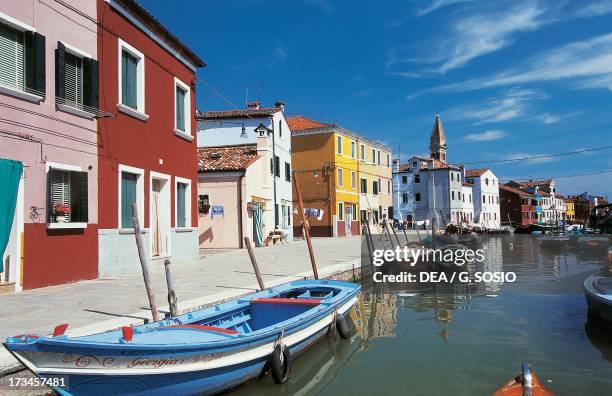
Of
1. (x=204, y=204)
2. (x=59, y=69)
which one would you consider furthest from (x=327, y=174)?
(x=59, y=69)

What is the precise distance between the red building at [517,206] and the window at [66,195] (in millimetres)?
76739

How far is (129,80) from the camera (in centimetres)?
1373

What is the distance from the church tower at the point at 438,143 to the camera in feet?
272

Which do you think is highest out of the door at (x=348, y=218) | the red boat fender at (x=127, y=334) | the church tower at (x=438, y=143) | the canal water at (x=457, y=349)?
the church tower at (x=438, y=143)

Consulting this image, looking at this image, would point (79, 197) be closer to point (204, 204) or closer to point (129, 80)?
point (129, 80)

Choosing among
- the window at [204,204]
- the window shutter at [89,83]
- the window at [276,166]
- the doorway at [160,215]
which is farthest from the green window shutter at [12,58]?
the window at [276,166]

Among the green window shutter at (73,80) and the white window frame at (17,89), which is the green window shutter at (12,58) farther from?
the green window shutter at (73,80)

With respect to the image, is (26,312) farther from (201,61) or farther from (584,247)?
(584,247)

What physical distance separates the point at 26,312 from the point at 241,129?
22.6m

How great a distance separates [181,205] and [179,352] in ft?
39.0

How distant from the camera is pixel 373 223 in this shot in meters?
44.8

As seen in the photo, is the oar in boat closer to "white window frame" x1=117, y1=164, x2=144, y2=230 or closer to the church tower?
"white window frame" x1=117, y1=164, x2=144, y2=230

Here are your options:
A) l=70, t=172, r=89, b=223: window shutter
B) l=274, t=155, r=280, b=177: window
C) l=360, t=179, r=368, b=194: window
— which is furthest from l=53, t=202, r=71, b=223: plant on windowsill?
l=360, t=179, r=368, b=194: window

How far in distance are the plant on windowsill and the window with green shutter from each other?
6.33 m
